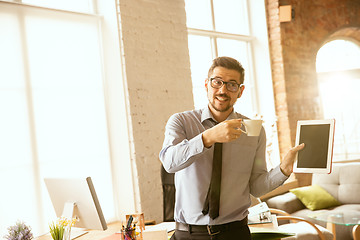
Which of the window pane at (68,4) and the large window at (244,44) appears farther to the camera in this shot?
the large window at (244,44)

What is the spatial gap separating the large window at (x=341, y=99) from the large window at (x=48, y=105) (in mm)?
4635

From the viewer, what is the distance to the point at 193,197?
2.12 metres

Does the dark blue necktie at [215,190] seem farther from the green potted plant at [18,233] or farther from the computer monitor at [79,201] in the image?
the green potted plant at [18,233]

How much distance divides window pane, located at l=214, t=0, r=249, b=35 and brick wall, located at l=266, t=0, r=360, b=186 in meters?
0.39

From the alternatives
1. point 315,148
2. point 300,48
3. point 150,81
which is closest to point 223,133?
point 315,148

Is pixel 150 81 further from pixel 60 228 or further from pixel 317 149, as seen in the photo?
pixel 317 149

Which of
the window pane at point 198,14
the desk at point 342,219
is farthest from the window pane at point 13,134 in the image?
the desk at point 342,219

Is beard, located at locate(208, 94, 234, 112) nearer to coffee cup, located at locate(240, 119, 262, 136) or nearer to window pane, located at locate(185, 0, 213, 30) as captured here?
coffee cup, located at locate(240, 119, 262, 136)

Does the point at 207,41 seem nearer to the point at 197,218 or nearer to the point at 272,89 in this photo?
the point at 272,89

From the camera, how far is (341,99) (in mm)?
7602

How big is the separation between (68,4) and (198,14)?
2.24m

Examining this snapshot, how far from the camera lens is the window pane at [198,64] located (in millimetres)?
5621

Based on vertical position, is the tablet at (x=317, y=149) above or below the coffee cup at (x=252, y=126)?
below

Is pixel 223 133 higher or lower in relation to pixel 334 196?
higher
